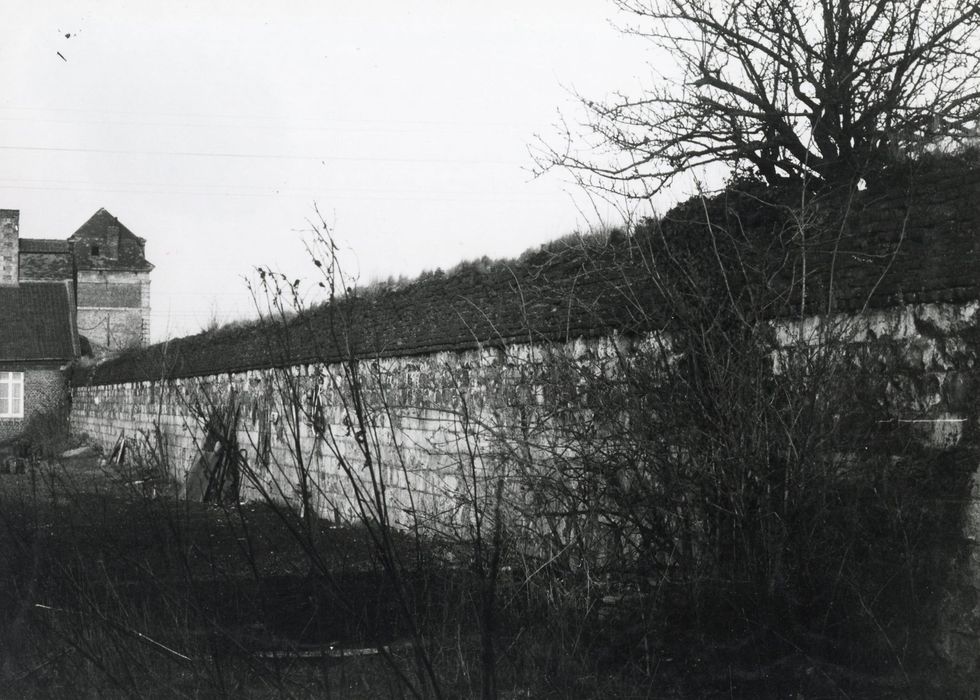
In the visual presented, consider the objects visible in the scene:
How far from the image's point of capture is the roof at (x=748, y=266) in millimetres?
4594

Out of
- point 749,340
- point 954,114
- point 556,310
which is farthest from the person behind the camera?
point 954,114

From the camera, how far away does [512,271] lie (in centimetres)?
716

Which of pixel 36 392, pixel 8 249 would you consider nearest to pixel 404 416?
pixel 36 392

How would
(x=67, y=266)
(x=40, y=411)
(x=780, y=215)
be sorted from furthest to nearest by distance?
(x=67, y=266)
(x=40, y=411)
(x=780, y=215)

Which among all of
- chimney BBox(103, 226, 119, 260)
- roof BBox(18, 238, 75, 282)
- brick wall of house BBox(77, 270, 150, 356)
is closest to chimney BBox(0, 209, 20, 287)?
roof BBox(18, 238, 75, 282)

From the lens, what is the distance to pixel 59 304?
3597 cm

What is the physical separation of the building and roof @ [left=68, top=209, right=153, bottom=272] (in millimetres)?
46

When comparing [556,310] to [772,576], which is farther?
[556,310]

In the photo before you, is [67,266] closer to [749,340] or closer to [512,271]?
[512,271]

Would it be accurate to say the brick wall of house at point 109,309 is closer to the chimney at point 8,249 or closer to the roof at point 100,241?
the roof at point 100,241

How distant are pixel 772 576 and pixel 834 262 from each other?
1.71 metres

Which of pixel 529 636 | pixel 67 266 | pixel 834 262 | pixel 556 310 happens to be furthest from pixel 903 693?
pixel 67 266

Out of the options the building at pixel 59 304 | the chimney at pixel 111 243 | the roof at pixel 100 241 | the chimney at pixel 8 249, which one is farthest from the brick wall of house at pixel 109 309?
the chimney at pixel 8 249

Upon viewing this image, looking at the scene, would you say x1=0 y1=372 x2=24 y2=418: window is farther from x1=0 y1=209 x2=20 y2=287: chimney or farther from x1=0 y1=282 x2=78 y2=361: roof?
x1=0 y1=209 x2=20 y2=287: chimney
